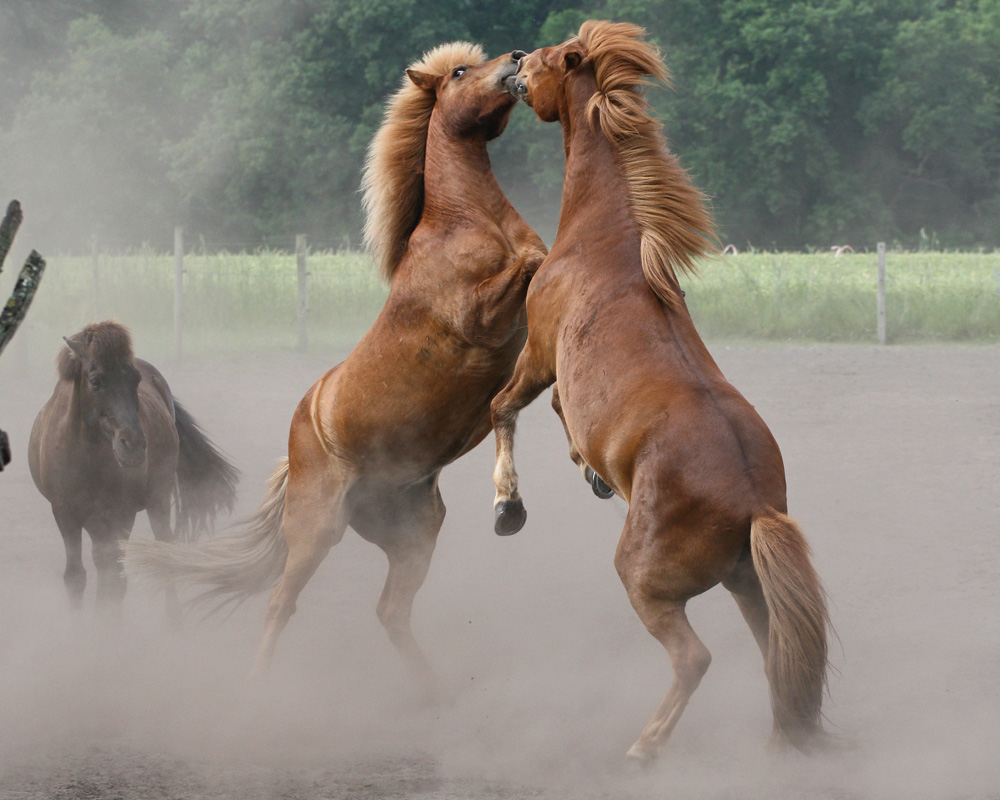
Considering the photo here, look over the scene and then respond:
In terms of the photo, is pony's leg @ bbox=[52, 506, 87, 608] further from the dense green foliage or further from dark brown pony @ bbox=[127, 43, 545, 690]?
the dense green foliage

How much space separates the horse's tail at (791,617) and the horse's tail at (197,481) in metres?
3.69

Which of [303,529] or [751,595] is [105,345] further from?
[751,595]

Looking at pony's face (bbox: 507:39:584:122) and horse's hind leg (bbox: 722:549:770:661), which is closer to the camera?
horse's hind leg (bbox: 722:549:770:661)

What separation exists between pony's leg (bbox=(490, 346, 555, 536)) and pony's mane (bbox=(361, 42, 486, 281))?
2.87 ft

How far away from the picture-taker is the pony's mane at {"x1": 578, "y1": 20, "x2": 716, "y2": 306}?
3.57 meters

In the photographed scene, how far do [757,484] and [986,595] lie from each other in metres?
2.97

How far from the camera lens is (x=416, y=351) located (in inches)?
161

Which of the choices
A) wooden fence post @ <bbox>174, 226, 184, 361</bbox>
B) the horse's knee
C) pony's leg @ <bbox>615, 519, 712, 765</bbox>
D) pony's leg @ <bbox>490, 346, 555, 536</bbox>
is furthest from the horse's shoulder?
wooden fence post @ <bbox>174, 226, 184, 361</bbox>

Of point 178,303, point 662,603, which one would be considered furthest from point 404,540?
point 178,303

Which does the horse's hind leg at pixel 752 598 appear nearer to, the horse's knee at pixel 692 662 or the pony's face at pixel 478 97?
the horse's knee at pixel 692 662

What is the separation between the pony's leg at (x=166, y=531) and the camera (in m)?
5.41

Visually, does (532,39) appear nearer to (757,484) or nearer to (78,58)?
(78,58)

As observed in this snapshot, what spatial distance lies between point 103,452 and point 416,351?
6.44 feet

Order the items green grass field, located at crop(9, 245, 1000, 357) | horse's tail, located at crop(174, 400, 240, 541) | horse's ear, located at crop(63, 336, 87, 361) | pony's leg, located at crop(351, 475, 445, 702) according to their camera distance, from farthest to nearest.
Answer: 1. green grass field, located at crop(9, 245, 1000, 357)
2. horse's tail, located at crop(174, 400, 240, 541)
3. horse's ear, located at crop(63, 336, 87, 361)
4. pony's leg, located at crop(351, 475, 445, 702)
